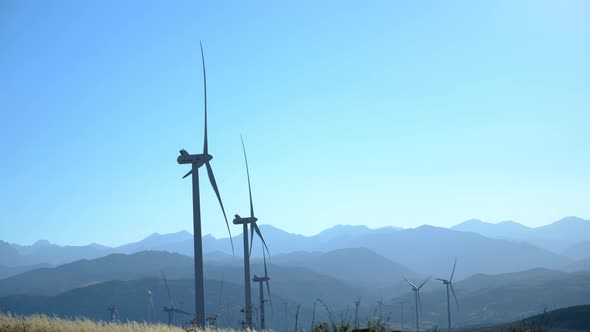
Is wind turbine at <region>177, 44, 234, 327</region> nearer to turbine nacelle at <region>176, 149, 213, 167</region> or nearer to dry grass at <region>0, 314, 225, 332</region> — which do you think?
turbine nacelle at <region>176, 149, 213, 167</region>

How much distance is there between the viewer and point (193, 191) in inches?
→ 1346

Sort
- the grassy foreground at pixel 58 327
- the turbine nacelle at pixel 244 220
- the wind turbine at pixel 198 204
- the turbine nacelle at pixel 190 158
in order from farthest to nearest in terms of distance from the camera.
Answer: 1. the turbine nacelle at pixel 244 220
2. the turbine nacelle at pixel 190 158
3. the wind turbine at pixel 198 204
4. the grassy foreground at pixel 58 327

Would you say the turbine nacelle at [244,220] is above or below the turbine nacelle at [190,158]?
below

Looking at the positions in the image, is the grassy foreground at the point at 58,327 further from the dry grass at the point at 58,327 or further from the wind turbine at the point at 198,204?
the wind turbine at the point at 198,204

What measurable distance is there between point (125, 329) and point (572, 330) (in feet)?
355

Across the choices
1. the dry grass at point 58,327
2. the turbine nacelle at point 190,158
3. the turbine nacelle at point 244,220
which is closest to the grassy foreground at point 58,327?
the dry grass at point 58,327

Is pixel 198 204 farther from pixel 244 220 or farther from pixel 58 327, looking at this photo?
pixel 244 220

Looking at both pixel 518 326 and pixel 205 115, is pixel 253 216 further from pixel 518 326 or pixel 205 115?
pixel 518 326

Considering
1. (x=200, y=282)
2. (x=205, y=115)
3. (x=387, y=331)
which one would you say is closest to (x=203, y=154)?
(x=205, y=115)

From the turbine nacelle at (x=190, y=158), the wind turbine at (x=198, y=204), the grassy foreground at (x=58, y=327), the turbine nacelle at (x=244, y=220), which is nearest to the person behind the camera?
the grassy foreground at (x=58, y=327)

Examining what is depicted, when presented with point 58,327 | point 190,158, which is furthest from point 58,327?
point 190,158

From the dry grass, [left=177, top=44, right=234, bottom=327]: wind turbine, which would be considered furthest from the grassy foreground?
[left=177, top=44, right=234, bottom=327]: wind turbine

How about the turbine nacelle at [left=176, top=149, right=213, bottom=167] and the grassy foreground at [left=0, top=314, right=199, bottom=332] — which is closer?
the grassy foreground at [left=0, top=314, right=199, bottom=332]

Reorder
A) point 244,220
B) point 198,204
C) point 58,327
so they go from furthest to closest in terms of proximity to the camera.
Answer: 1. point 244,220
2. point 198,204
3. point 58,327
